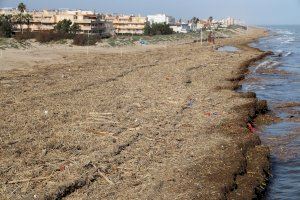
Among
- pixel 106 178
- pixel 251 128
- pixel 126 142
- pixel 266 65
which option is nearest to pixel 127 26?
pixel 266 65

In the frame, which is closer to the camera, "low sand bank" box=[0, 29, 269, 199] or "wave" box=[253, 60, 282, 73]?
"low sand bank" box=[0, 29, 269, 199]

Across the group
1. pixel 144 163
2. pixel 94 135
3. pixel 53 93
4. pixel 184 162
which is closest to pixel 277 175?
pixel 184 162

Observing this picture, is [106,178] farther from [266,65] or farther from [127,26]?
[127,26]

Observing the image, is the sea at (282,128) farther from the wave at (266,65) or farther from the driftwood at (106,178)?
the driftwood at (106,178)

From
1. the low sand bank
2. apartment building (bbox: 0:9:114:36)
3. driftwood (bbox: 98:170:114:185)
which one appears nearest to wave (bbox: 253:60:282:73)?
the low sand bank

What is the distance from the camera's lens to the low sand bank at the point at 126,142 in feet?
42.0

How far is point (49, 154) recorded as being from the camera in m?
14.9

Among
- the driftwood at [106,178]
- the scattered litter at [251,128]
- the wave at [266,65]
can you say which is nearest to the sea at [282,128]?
the scattered litter at [251,128]

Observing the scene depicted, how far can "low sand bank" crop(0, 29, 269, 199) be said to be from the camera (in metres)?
12.8

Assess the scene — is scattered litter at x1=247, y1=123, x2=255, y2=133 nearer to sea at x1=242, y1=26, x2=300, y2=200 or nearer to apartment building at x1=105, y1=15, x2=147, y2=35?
sea at x1=242, y1=26, x2=300, y2=200

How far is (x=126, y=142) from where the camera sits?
16.6 metres

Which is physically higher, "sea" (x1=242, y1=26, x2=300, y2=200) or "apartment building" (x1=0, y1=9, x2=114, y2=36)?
"apartment building" (x1=0, y1=9, x2=114, y2=36)

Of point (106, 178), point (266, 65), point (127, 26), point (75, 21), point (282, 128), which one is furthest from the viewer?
point (127, 26)

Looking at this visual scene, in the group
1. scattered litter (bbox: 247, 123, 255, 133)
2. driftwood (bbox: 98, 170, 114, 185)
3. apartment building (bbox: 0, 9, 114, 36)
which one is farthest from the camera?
apartment building (bbox: 0, 9, 114, 36)
